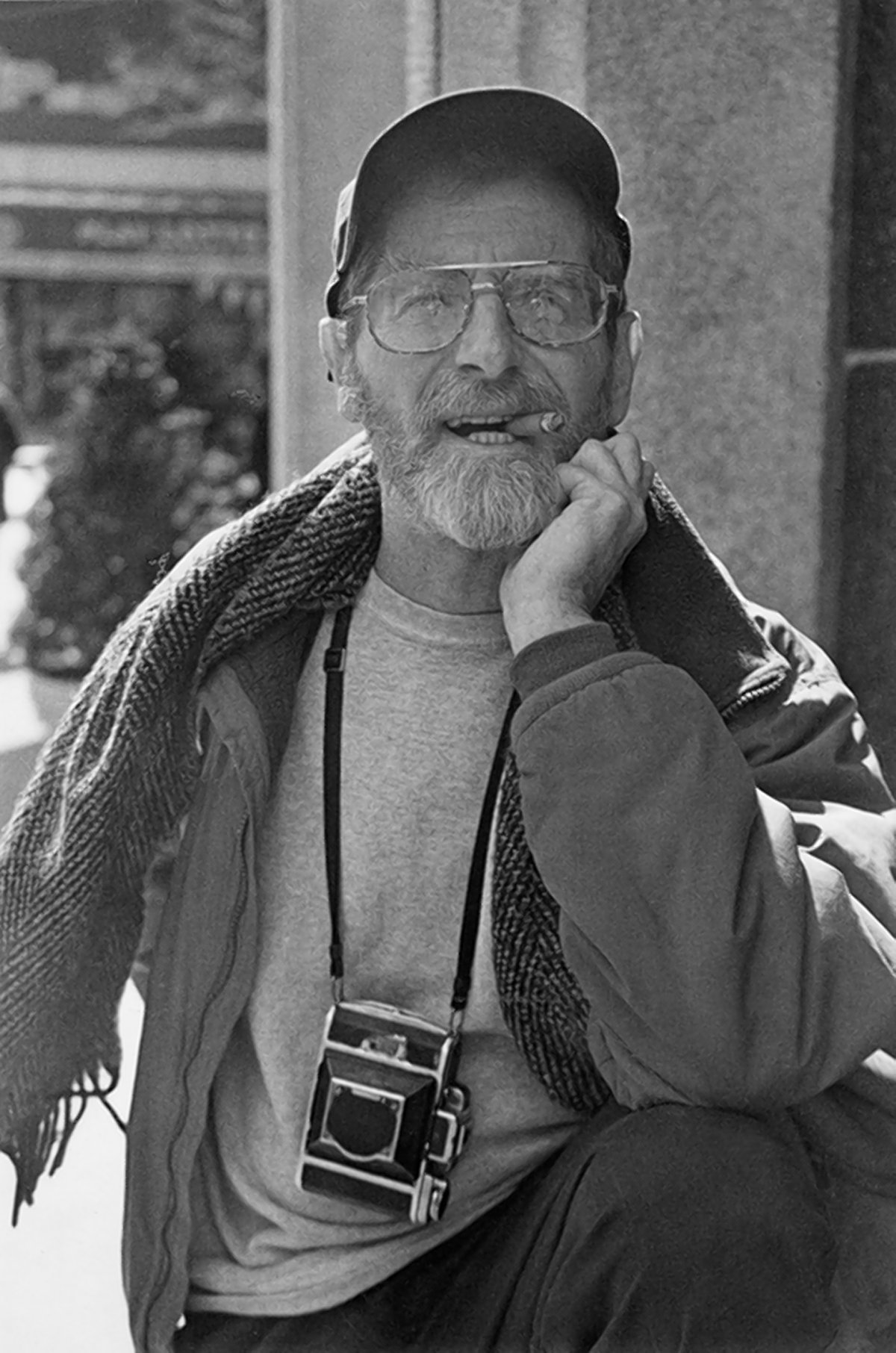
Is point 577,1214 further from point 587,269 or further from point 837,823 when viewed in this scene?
point 587,269

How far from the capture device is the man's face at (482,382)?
2049 mm

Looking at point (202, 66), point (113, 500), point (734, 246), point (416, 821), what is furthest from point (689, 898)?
point (113, 500)

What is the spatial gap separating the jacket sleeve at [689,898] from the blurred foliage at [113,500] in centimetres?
311

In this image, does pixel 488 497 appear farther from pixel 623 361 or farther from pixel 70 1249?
pixel 70 1249

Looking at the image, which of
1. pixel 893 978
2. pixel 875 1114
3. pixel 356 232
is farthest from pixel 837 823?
pixel 356 232

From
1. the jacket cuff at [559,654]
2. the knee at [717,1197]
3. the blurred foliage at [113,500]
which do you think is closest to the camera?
the knee at [717,1197]

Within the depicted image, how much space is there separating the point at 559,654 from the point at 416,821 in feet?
1.11

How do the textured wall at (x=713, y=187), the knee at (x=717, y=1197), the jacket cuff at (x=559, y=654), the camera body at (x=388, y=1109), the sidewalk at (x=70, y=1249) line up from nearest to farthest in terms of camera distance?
1. the knee at (x=717, y=1197)
2. the jacket cuff at (x=559, y=654)
3. the camera body at (x=388, y=1109)
4. the sidewalk at (x=70, y=1249)
5. the textured wall at (x=713, y=187)

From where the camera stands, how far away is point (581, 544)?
2010 millimetres

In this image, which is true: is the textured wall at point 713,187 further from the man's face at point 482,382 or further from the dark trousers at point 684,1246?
the dark trousers at point 684,1246

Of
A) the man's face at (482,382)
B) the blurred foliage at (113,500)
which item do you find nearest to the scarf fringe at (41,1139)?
the man's face at (482,382)

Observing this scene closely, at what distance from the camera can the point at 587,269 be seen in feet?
6.88

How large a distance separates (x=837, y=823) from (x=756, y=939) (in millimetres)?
240

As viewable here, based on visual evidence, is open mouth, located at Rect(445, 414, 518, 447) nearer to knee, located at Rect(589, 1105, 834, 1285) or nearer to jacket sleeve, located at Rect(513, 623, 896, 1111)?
jacket sleeve, located at Rect(513, 623, 896, 1111)
